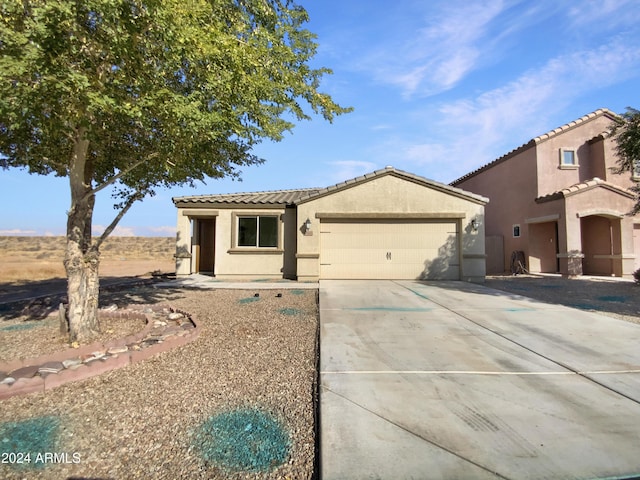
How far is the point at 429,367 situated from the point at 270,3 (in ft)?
22.2

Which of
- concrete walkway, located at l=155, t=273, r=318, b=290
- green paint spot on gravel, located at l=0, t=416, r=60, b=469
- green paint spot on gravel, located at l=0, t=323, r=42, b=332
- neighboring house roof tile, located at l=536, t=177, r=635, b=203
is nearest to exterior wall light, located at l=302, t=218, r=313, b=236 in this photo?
concrete walkway, located at l=155, t=273, r=318, b=290

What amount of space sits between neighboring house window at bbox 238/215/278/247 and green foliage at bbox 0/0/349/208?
748 centimetres

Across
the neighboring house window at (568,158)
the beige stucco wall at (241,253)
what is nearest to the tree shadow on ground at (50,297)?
the beige stucco wall at (241,253)

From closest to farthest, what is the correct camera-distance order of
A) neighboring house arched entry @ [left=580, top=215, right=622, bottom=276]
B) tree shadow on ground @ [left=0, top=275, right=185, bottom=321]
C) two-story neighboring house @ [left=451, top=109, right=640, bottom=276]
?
tree shadow on ground @ [left=0, top=275, right=185, bottom=321], two-story neighboring house @ [left=451, top=109, right=640, bottom=276], neighboring house arched entry @ [left=580, top=215, right=622, bottom=276]

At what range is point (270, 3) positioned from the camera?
6609 millimetres

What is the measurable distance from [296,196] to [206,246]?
4595 millimetres

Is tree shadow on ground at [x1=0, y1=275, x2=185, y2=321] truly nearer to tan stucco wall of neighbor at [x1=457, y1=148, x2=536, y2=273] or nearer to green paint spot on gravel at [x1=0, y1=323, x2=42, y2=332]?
green paint spot on gravel at [x1=0, y1=323, x2=42, y2=332]

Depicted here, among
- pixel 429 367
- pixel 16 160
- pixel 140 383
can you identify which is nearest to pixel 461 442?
pixel 429 367

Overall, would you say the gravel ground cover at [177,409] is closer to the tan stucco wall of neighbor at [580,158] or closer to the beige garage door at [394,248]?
the beige garage door at [394,248]

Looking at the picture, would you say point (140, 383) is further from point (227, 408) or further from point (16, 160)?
point (16, 160)

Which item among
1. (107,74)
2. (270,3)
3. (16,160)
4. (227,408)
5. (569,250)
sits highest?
(270,3)

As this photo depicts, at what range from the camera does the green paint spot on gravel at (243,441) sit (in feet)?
8.41

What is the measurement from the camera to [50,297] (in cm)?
962

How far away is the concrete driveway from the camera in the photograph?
8.27ft
